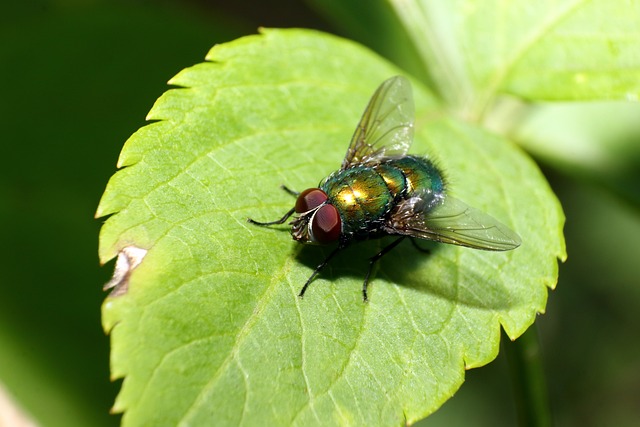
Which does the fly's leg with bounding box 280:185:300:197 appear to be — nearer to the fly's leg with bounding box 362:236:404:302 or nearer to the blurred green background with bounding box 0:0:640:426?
the fly's leg with bounding box 362:236:404:302

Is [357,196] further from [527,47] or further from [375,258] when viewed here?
[527,47]

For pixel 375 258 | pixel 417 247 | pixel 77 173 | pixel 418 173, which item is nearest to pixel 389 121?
pixel 418 173

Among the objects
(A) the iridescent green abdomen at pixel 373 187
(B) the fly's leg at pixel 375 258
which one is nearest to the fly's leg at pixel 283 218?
(A) the iridescent green abdomen at pixel 373 187

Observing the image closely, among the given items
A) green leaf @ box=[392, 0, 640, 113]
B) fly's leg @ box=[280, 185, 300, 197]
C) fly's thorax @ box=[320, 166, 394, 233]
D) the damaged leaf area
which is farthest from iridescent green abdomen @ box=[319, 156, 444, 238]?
the damaged leaf area

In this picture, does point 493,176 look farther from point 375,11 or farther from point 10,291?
point 10,291

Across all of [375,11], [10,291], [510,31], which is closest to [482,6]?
[510,31]
